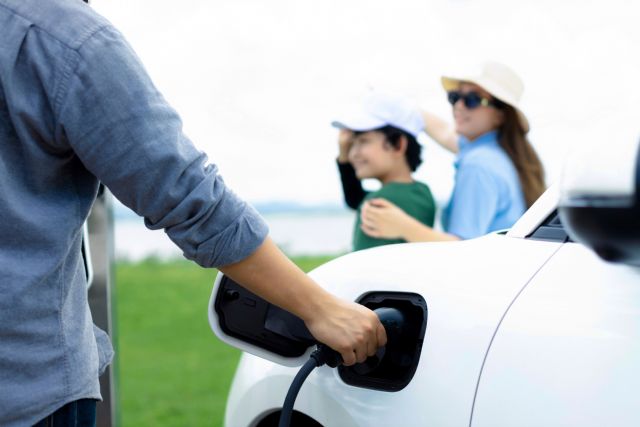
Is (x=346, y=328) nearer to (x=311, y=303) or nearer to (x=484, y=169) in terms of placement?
(x=311, y=303)

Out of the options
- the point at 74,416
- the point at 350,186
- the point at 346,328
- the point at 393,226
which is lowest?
the point at 350,186

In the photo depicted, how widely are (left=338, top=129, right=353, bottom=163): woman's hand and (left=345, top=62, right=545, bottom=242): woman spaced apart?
45cm

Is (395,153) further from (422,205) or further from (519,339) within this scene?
(519,339)

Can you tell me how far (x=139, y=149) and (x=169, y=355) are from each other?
1041 cm

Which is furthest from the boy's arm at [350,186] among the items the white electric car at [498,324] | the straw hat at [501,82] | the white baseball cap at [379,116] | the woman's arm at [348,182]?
the white electric car at [498,324]

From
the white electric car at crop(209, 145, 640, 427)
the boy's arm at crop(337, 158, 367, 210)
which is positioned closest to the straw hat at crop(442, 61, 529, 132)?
the boy's arm at crop(337, 158, 367, 210)

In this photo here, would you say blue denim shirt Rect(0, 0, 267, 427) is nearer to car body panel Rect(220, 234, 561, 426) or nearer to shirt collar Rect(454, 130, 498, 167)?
car body panel Rect(220, 234, 561, 426)

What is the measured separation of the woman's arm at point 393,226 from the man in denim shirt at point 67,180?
172cm

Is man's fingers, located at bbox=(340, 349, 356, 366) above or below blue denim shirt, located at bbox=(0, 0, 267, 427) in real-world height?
below

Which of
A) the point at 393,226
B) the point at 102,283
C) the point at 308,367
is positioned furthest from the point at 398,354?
the point at 393,226

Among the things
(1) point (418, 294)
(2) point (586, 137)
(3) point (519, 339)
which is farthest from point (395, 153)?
(2) point (586, 137)

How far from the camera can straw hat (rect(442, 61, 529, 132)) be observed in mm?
3605

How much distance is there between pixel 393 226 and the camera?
321 centimetres

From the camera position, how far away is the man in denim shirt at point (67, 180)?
1.36 m
